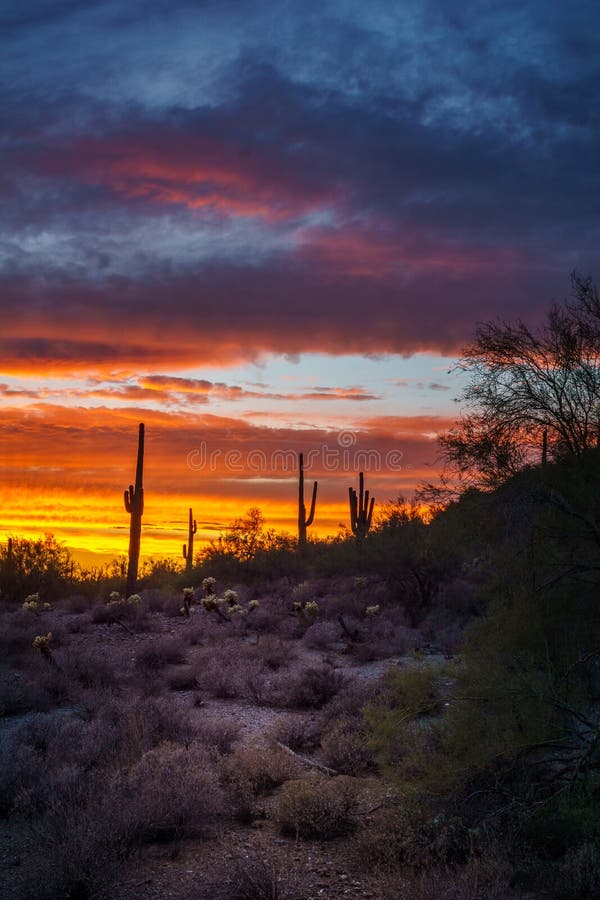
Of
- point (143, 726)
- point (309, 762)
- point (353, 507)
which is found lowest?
point (309, 762)

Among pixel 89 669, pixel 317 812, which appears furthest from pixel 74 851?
pixel 89 669

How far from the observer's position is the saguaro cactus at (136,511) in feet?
101

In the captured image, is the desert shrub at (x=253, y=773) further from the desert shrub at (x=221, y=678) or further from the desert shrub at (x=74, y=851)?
the desert shrub at (x=221, y=678)

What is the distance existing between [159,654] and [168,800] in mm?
10300

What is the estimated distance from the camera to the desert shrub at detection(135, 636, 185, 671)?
17.8 meters

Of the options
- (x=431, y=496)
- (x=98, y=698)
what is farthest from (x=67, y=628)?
(x=431, y=496)

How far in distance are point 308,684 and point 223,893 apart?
7.84 metres

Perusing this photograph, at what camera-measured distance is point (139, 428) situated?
32.5 metres

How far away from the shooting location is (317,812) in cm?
805

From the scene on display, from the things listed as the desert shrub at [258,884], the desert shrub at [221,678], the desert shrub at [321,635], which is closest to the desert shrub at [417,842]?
the desert shrub at [258,884]

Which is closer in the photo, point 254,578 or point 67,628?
point 67,628

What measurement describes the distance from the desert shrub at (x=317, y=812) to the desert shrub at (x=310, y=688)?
17.7ft

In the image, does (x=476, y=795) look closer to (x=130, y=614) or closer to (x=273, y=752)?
(x=273, y=752)

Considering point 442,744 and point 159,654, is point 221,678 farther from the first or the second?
point 442,744
